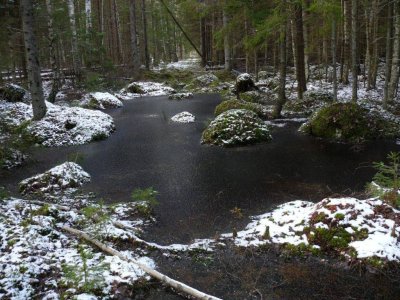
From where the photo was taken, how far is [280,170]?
9.52 meters

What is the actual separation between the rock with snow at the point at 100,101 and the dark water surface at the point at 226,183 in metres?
5.71

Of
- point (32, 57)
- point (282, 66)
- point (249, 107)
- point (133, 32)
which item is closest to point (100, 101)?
point (32, 57)

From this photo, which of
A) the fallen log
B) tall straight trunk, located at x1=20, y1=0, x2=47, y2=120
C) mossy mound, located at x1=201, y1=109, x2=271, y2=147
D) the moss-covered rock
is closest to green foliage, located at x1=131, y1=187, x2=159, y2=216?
the fallen log

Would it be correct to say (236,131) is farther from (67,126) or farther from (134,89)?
(134,89)

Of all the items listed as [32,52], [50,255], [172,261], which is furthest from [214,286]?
[32,52]

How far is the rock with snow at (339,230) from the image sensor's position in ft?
16.8

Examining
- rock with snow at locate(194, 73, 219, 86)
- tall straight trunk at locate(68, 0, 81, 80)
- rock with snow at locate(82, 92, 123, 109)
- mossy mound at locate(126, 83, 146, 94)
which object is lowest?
rock with snow at locate(82, 92, 123, 109)

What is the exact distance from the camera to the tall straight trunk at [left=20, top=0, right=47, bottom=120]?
41.9ft

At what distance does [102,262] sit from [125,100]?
806 inches

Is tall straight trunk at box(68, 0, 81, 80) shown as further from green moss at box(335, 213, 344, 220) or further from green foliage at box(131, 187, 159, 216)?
green moss at box(335, 213, 344, 220)

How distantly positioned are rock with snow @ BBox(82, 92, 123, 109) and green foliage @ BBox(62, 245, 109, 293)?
16.7m

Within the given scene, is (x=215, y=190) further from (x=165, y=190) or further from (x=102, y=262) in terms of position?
(x=102, y=262)

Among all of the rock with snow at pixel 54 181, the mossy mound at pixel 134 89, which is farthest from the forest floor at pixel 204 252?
the mossy mound at pixel 134 89

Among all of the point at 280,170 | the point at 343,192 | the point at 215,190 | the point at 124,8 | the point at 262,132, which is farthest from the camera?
the point at 124,8
